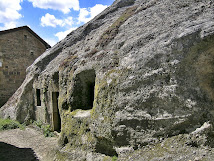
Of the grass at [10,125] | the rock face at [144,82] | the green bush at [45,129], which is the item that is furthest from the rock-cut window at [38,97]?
the rock face at [144,82]

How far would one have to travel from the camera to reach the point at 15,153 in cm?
600

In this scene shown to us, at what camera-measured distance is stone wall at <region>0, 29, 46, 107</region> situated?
1364 cm

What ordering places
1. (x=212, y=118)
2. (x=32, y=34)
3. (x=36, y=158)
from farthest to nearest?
(x=32, y=34) < (x=36, y=158) < (x=212, y=118)

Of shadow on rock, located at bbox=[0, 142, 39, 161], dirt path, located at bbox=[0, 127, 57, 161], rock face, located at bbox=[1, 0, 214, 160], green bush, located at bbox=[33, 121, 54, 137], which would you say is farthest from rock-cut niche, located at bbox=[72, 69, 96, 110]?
green bush, located at bbox=[33, 121, 54, 137]

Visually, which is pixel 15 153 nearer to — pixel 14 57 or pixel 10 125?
pixel 10 125

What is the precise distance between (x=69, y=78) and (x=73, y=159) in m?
2.57

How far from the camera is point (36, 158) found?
5.55 metres

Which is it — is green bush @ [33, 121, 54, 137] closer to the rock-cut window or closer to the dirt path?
the dirt path

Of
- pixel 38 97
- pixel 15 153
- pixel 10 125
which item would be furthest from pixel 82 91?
pixel 10 125

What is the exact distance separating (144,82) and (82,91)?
8.30 feet

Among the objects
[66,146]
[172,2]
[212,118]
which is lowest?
[66,146]

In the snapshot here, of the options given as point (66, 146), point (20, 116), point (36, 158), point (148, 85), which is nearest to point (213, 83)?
point (148, 85)

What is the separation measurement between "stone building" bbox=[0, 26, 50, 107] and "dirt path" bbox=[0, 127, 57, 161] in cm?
627

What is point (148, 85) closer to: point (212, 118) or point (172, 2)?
point (212, 118)
